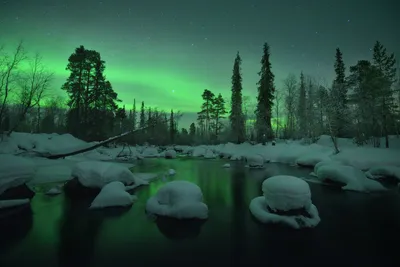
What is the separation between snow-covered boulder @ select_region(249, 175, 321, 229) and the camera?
5688 mm

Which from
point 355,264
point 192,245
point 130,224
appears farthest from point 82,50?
point 355,264

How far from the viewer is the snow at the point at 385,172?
11806 mm

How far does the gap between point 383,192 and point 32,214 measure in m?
14.5

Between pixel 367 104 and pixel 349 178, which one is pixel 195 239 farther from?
pixel 367 104

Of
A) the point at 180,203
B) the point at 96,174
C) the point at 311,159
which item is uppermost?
the point at 311,159

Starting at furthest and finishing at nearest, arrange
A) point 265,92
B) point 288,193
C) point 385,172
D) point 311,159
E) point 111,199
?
point 265,92
point 311,159
point 385,172
point 111,199
point 288,193

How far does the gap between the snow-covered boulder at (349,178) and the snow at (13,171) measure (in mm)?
14364

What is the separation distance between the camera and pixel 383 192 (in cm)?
938

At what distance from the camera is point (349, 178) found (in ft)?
34.1

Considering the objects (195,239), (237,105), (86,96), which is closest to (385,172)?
(195,239)

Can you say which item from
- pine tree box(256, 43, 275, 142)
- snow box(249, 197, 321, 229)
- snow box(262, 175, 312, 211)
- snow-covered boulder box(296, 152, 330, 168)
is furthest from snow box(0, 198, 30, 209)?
pine tree box(256, 43, 275, 142)

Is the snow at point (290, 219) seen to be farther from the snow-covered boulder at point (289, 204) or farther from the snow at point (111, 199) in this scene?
the snow at point (111, 199)

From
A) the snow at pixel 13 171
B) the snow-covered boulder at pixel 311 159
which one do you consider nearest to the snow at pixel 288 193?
the snow at pixel 13 171

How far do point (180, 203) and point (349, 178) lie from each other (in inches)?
373
